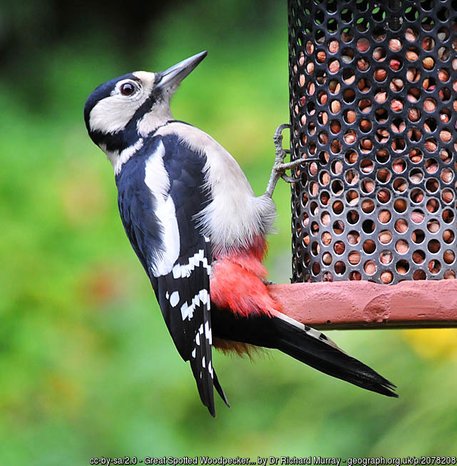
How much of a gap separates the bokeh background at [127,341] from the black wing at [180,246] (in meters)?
0.93

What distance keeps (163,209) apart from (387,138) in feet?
2.54

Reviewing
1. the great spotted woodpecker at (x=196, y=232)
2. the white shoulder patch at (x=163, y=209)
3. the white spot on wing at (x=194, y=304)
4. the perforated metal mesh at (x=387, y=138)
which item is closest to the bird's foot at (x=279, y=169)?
the great spotted woodpecker at (x=196, y=232)

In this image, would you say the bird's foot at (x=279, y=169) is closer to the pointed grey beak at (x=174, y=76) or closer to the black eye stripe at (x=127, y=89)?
the pointed grey beak at (x=174, y=76)

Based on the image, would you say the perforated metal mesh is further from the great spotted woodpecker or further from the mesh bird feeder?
the great spotted woodpecker

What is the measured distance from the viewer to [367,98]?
3.97m

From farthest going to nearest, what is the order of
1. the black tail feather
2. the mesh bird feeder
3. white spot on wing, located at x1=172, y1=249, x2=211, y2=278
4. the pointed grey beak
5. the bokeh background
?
the bokeh background, the pointed grey beak, white spot on wing, located at x1=172, y1=249, x2=211, y2=278, the mesh bird feeder, the black tail feather

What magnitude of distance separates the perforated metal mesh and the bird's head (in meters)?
0.67

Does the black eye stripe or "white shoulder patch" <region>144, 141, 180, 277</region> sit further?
the black eye stripe

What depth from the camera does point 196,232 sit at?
13.6 ft

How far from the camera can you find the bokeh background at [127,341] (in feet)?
16.0

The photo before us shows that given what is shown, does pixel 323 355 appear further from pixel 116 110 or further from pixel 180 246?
pixel 116 110

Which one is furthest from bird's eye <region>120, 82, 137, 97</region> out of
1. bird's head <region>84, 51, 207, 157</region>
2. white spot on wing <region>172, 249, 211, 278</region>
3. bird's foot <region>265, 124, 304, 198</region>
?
white spot on wing <region>172, 249, 211, 278</region>

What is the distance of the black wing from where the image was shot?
3.95 meters

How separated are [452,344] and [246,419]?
1076 mm
